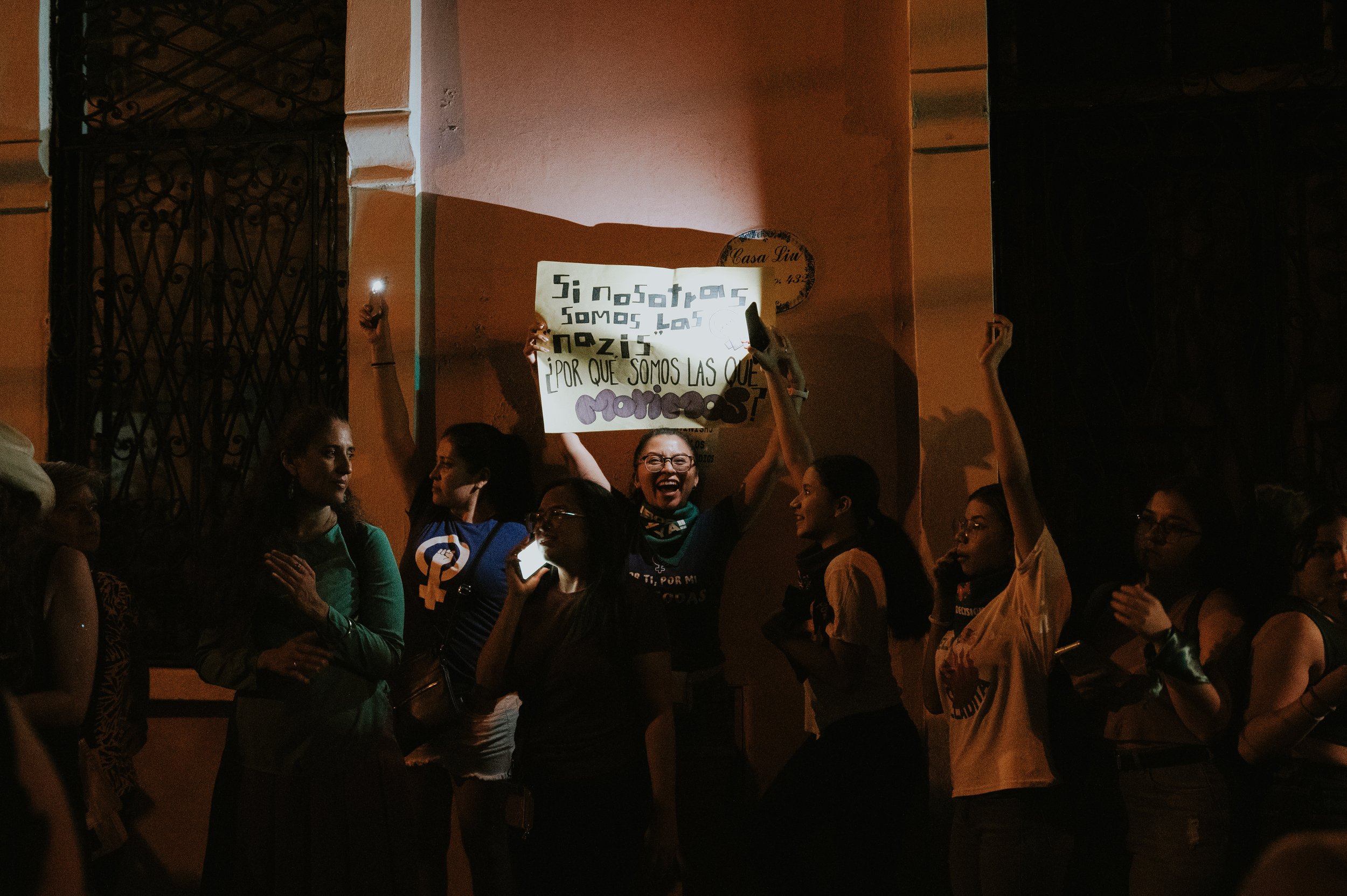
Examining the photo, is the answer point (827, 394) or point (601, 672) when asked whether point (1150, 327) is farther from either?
point (601, 672)

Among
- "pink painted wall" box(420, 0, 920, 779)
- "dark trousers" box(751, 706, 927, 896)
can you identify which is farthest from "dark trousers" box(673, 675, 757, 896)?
"dark trousers" box(751, 706, 927, 896)

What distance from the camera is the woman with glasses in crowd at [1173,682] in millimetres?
3500

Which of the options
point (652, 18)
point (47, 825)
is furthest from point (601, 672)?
point (652, 18)

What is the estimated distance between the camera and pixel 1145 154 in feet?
17.8

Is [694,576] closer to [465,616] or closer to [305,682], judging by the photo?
[465,616]

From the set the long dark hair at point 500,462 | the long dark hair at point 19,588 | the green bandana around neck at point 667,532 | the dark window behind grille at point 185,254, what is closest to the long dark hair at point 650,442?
the green bandana around neck at point 667,532

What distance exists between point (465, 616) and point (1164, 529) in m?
2.79

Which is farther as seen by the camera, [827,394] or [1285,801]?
[827,394]

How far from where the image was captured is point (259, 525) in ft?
13.3

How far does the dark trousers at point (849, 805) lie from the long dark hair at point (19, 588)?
103 inches

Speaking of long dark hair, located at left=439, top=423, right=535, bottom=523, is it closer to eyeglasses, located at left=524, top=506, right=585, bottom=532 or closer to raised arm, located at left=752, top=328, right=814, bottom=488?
eyeglasses, located at left=524, top=506, right=585, bottom=532

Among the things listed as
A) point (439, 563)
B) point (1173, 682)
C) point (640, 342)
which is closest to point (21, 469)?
point (439, 563)

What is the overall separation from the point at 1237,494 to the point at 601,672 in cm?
324

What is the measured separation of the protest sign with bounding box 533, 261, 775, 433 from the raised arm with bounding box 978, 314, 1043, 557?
1190 mm
